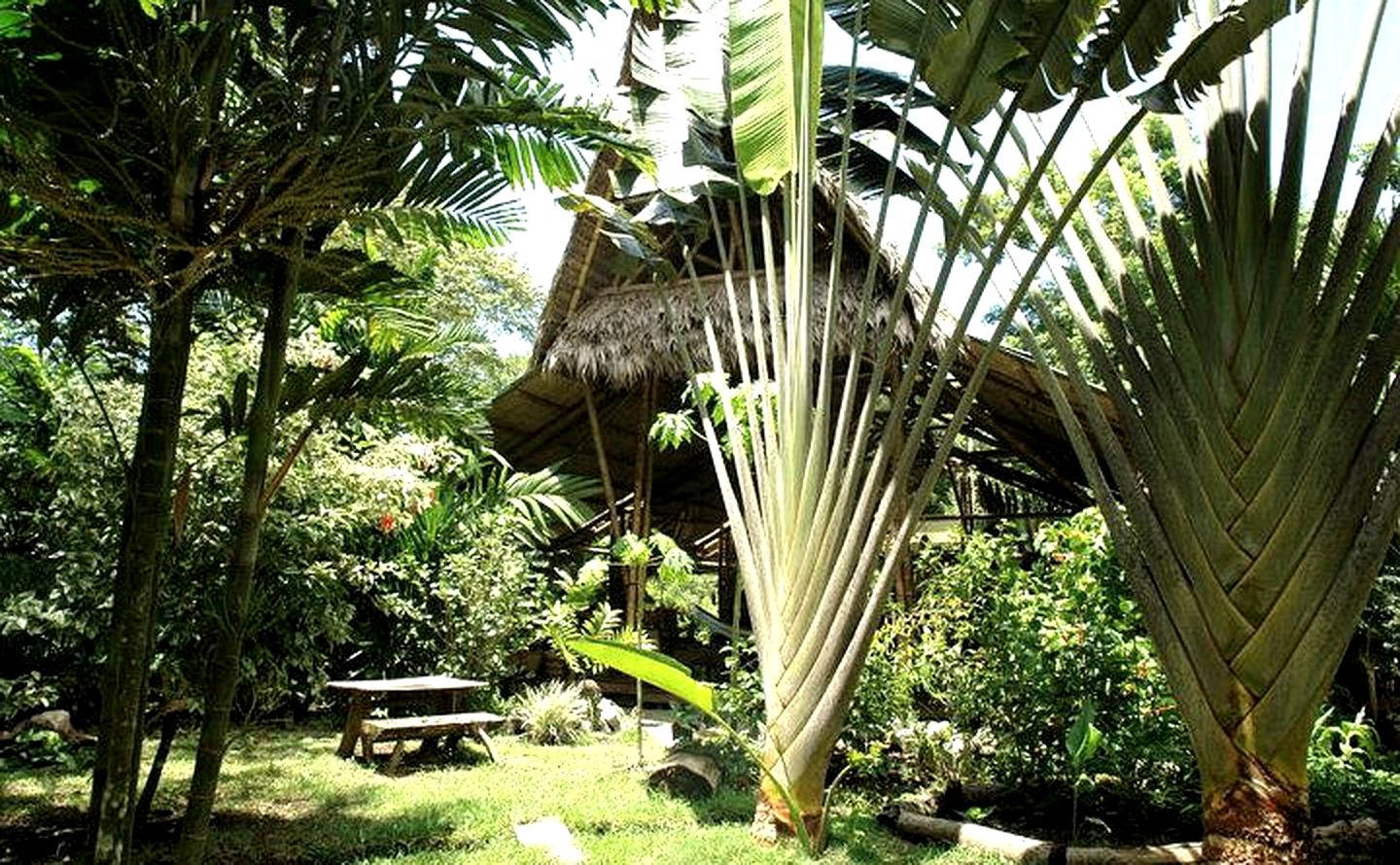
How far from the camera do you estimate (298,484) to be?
19.5ft

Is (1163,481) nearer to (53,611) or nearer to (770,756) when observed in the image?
(770,756)

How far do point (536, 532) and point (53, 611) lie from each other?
15.0 ft

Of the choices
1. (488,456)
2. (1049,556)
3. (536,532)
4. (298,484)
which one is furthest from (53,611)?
(1049,556)

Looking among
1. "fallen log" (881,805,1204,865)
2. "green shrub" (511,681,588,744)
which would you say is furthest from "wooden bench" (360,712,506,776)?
"fallen log" (881,805,1204,865)

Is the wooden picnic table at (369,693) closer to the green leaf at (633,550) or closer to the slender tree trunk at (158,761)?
the green leaf at (633,550)

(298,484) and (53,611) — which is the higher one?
(298,484)

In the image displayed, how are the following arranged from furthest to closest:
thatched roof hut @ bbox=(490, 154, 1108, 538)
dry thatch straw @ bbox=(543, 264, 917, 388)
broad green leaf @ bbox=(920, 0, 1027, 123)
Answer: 1. dry thatch straw @ bbox=(543, 264, 917, 388)
2. thatched roof hut @ bbox=(490, 154, 1108, 538)
3. broad green leaf @ bbox=(920, 0, 1027, 123)

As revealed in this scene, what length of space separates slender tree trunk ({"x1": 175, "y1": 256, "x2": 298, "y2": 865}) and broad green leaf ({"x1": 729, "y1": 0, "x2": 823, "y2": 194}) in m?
2.05

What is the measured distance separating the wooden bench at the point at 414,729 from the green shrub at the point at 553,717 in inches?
41.0

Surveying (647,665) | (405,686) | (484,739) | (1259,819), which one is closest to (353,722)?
(405,686)

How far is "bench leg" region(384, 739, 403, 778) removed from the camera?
613 cm

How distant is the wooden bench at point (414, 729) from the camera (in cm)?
621

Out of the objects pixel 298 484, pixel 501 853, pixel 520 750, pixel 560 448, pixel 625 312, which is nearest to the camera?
pixel 501 853

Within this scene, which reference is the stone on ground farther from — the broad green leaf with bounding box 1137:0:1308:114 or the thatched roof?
the thatched roof
